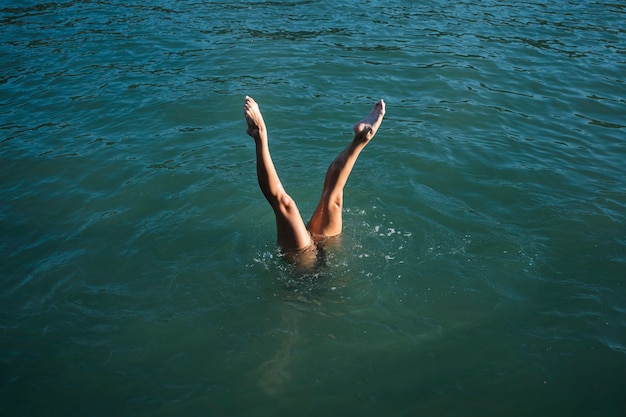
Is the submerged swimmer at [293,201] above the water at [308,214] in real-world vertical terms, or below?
above

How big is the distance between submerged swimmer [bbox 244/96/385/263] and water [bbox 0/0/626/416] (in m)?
0.43

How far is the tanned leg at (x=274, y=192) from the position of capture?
589 centimetres

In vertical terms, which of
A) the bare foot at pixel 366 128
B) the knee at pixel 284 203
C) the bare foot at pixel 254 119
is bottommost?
the knee at pixel 284 203

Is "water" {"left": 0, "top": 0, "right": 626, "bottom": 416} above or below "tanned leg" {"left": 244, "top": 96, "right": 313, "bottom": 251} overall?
below

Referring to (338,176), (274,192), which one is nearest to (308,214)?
(338,176)

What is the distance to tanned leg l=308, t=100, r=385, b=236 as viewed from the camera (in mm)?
6398

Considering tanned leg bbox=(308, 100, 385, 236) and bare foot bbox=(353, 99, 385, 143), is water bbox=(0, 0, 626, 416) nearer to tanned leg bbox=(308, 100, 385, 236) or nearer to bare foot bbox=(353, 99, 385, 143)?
tanned leg bbox=(308, 100, 385, 236)

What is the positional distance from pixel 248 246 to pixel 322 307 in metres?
A: 1.64

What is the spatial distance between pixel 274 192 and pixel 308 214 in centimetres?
245

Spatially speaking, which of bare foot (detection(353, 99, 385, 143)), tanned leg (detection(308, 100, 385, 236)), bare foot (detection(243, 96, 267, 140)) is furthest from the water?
bare foot (detection(243, 96, 267, 140))

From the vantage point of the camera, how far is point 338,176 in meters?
6.63

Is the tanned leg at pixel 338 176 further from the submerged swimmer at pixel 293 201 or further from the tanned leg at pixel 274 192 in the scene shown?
the tanned leg at pixel 274 192

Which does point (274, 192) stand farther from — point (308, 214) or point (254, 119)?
point (308, 214)

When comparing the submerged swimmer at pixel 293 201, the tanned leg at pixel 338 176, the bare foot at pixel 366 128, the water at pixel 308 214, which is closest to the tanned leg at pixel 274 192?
the submerged swimmer at pixel 293 201
